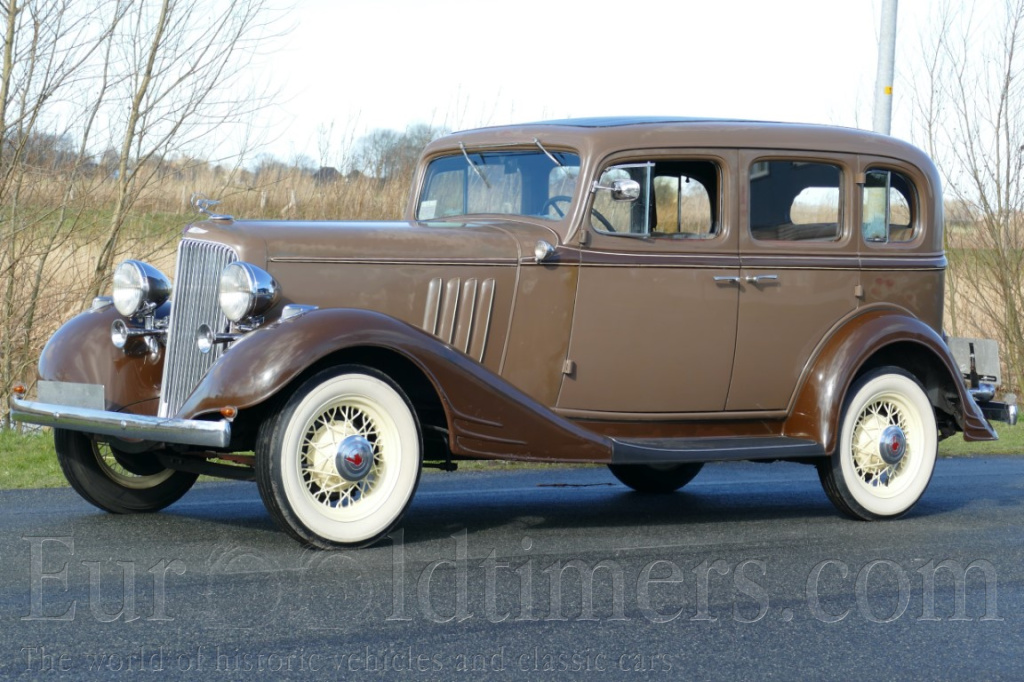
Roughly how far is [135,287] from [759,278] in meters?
3.16

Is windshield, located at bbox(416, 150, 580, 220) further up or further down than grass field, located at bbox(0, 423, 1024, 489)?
further up

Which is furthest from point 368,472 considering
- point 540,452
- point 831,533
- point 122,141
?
point 122,141

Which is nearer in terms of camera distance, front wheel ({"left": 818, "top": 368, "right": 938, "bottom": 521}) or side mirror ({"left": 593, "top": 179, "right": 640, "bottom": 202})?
side mirror ({"left": 593, "top": 179, "right": 640, "bottom": 202})

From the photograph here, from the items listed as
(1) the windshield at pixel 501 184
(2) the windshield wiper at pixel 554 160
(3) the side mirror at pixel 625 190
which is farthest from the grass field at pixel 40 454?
(3) the side mirror at pixel 625 190

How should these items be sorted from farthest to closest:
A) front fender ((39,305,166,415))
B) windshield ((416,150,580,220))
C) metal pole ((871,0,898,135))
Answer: metal pole ((871,0,898,135))
windshield ((416,150,580,220))
front fender ((39,305,166,415))

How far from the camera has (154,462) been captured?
6188 mm

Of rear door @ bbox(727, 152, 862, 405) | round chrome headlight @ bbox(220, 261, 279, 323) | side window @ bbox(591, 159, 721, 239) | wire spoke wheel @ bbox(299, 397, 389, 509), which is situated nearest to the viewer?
wire spoke wheel @ bbox(299, 397, 389, 509)

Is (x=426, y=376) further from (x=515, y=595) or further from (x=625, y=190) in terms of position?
(x=625, y=190)

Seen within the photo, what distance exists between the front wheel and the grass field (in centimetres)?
288

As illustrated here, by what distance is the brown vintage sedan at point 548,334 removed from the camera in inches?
205

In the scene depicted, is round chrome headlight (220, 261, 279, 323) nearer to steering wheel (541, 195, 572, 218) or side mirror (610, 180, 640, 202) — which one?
steering wheel (541, 195, 572, 218)

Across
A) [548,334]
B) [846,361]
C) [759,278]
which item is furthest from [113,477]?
[846,361]

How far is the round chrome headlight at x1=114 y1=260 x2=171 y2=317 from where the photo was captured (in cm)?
611

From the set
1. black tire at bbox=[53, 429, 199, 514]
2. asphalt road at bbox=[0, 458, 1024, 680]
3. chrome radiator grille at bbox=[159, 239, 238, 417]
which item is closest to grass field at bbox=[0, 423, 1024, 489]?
asphalt road at bbox=[0, 458, 1024, 680]
